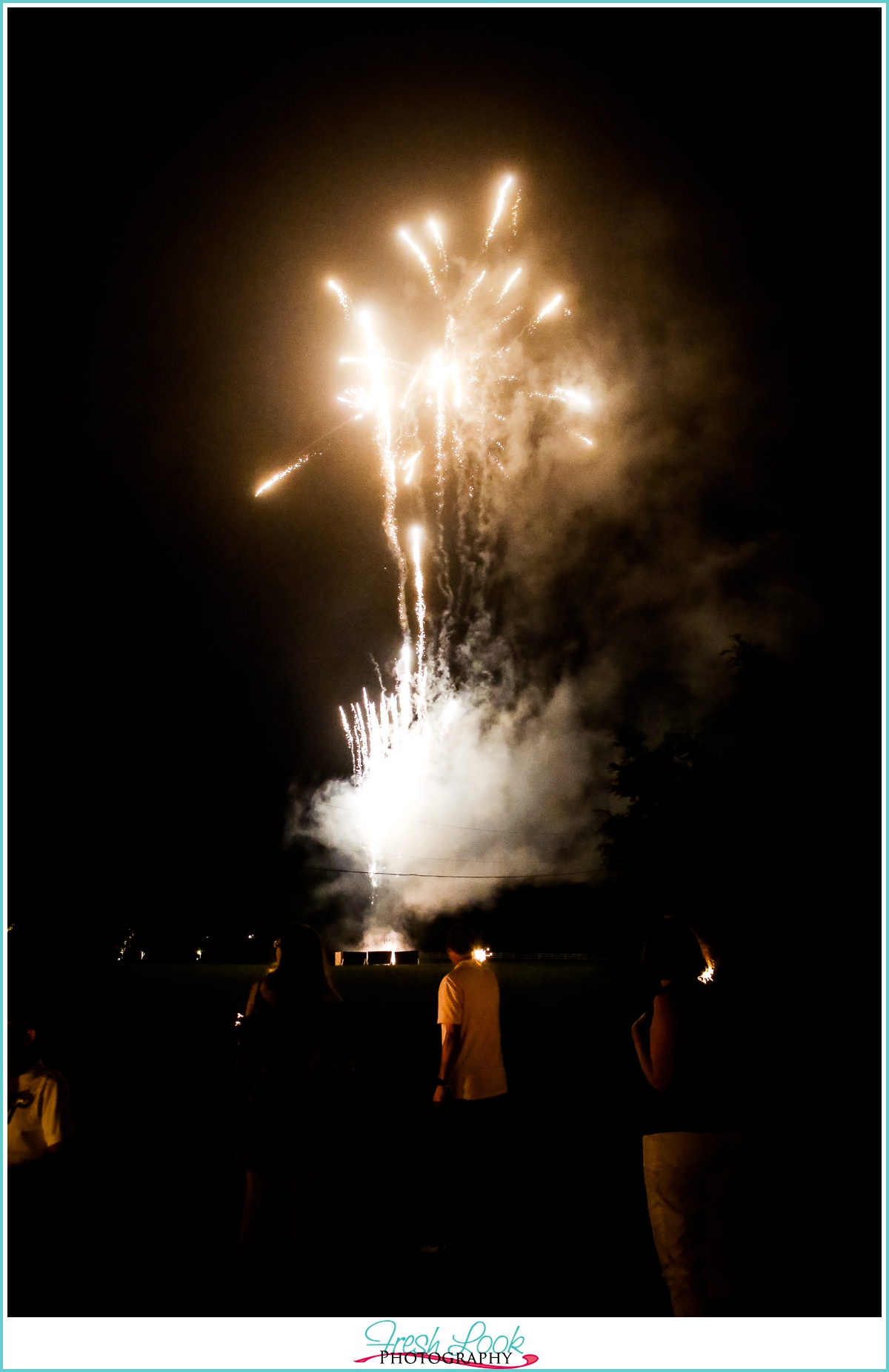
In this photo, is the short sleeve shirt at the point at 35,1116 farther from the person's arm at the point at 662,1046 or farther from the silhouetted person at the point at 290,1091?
the person's arm at the point at 662,1046

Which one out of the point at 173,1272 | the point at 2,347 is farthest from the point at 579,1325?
the point at 2,347

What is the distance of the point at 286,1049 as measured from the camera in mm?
3496

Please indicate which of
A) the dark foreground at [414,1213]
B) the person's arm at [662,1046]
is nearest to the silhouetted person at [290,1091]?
the dark foreground at [414,1213]

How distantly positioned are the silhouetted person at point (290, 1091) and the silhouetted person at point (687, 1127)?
4.70 ft

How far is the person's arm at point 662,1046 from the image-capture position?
314 centimetres

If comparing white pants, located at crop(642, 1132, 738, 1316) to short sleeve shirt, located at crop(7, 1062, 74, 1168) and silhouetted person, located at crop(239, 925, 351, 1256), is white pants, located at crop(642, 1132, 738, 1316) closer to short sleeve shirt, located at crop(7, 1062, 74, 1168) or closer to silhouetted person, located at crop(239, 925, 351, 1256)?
silhouetted person, located at crop(239, 925, 351, 1256)

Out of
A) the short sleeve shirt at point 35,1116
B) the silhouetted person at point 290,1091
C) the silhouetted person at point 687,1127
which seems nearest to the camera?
the silhouetted person at point 687,1127

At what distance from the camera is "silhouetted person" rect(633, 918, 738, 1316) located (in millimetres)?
3107

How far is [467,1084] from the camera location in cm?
451

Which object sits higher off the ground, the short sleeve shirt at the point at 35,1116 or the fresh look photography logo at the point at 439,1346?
the short sleeve shirt at the point at 35,1116

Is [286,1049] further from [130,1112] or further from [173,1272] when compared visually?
[130,1112]

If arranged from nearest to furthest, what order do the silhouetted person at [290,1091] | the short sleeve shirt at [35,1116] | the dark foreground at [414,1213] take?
the silhouetted person at [290,1091] → the short sleeve shirt at [35,1116] → the dark foreground at [414,1213]

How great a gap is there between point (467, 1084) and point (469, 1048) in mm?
200

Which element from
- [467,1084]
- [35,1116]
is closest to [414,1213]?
[467,1084]
